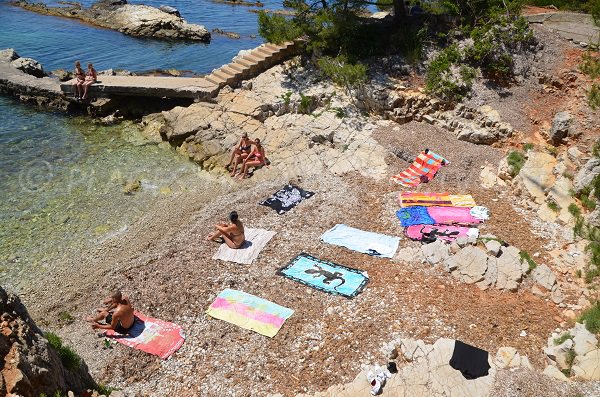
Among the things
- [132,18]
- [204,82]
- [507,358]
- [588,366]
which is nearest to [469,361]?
[507,358]

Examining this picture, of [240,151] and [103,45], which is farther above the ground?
[103,45]

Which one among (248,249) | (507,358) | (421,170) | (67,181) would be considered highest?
(421,170)

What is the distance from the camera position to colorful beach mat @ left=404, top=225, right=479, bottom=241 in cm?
1421

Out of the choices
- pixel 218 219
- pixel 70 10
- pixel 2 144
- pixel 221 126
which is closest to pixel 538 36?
pixel 221 126

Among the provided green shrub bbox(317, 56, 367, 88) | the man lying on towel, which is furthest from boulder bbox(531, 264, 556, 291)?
green shrub bbox(317, 56, 367, 88)

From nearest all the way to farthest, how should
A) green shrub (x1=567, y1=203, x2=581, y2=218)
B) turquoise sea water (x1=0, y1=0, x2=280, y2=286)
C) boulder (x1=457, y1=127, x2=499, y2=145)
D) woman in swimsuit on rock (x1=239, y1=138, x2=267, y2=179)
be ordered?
green shrub (x1=567, y1=203, x2=581, y2=218) < turquoise sea water (x1=0, y1=0, x2=280, y2=286) < woman in swimsuit on rock (x1=239, y1=138, x2=267, y2=179) < boulder (x1=457, y1=127, x2=499, y2=145)

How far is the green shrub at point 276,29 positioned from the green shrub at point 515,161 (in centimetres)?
1118

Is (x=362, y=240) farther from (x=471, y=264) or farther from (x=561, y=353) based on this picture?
(x=561, y=353)

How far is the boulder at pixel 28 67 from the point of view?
28.7 meters

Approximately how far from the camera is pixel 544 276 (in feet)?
40.8

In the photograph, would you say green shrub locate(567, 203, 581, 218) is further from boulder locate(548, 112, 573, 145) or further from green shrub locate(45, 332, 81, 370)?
green shrub locate(45, 332, 81, 370)

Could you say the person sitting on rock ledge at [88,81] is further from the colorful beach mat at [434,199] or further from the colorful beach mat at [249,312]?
the colorful beach mat at [434,199]

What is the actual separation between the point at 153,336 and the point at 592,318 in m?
9.84

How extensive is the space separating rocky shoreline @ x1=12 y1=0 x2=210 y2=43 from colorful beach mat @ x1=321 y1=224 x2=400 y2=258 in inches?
1206
